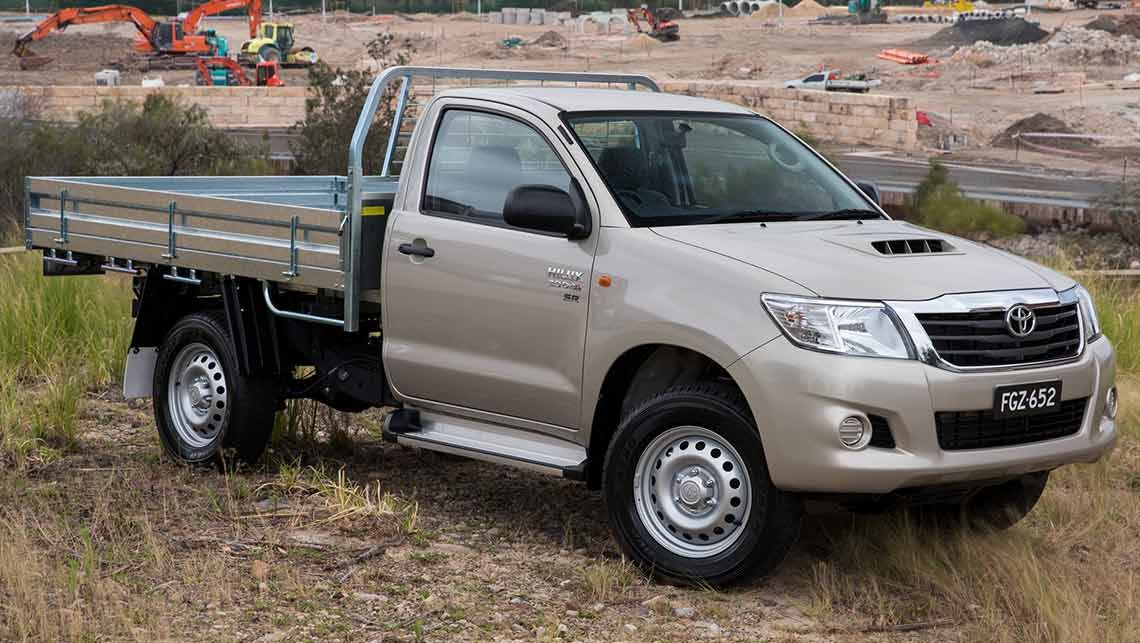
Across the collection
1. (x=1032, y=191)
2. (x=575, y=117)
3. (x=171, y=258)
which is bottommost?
(x=1032, y=191)

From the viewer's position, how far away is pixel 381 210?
7137mm

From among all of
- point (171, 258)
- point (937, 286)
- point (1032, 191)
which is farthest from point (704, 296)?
point (1032, 191)

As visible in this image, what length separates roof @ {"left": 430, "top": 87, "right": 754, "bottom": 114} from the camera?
22.4 feet

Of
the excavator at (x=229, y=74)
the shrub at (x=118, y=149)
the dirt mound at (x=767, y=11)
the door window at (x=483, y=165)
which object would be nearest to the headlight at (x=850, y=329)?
the door window at (x=483, y=165)

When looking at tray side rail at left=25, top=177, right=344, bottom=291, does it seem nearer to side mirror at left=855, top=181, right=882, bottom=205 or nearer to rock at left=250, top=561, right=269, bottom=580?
rock at left=250, top=561, right=269, bottom=580

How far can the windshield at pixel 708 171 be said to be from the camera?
6492 millimetres

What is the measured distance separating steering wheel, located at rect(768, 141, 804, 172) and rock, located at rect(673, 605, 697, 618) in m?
2.15

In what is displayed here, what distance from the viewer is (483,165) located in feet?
22.5

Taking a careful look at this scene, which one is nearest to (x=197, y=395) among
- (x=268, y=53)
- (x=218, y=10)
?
(x=268, y=53)

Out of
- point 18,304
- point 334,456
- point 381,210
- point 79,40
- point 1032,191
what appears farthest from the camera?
point 79,40

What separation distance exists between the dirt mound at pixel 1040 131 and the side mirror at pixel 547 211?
38.9 meters

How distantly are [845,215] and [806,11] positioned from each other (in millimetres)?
92581

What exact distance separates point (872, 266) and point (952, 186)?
22.7 meters

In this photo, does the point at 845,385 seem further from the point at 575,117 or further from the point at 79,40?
the point at 79,40
